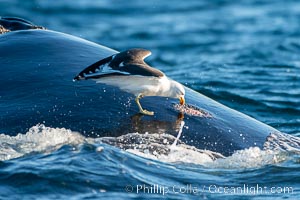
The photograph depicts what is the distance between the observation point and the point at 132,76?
8148 millimetres

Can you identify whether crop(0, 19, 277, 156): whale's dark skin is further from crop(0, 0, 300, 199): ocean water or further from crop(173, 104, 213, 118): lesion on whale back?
crop(0, 0, 300, 199): ocean water

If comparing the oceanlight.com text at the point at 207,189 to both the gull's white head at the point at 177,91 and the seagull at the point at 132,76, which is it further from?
the gull's white head at the point at 177,91

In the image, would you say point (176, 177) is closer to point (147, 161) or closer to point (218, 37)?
point (147, 161)

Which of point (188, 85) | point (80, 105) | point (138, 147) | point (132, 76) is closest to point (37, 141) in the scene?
point (80, 105)

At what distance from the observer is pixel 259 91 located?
44.8 ft

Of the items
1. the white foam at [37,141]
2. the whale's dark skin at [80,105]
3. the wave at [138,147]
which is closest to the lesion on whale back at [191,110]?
the whale's dark skin at [80,105]

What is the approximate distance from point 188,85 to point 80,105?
6.10 meters

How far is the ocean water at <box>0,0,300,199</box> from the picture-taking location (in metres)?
6.08

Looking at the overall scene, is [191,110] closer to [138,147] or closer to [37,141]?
[138,147]

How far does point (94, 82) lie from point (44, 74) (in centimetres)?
48

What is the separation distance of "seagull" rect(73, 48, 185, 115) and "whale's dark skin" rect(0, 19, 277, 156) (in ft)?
0.37

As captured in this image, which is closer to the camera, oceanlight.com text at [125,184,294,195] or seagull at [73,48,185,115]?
oceanlight.com text at [125,184,294,195]

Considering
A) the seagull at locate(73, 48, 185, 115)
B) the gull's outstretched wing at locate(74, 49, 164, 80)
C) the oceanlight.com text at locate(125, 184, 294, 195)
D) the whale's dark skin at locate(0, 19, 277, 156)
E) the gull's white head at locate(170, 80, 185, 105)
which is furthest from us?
the gull's white head at locate(170, 80, 185, 105)

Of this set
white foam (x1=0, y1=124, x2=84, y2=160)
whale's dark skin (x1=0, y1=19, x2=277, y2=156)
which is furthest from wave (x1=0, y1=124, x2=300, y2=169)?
whale's dark skin (x1=0, y1=19, x2=277, y2=156)
